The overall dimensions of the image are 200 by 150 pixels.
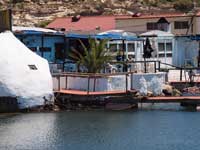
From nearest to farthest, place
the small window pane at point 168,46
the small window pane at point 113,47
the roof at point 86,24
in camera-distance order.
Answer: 1. the small window pane at point 113,47
2. the small window pane at point 168,46
3. the roof at point 86,24

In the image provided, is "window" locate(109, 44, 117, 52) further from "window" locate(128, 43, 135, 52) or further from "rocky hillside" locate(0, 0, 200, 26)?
"rocky hillside" locate(0, 0, 200, 26)

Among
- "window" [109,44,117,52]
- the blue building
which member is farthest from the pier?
"window" [109,44,117,52]

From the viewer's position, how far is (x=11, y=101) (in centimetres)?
4125

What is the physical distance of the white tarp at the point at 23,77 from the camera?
4112 cm

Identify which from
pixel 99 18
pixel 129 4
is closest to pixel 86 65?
pixel 99 18

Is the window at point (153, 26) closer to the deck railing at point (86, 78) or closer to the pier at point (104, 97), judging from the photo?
the deck railing at point (86, 78)

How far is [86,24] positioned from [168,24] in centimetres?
1050

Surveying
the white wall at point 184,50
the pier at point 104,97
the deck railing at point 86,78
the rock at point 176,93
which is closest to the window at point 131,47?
the white wall at point 184,50

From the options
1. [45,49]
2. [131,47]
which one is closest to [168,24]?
[131,47]

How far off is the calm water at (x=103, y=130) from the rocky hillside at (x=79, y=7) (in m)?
60.4

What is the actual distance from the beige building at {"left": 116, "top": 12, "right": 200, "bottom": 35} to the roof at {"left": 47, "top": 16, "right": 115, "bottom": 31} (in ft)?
9.45

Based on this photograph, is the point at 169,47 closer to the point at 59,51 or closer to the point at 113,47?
the point at 113,47

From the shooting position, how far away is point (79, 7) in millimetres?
110625

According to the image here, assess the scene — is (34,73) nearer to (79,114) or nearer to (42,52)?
(79,114)
